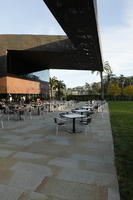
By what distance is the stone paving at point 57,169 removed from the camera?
3.03 m

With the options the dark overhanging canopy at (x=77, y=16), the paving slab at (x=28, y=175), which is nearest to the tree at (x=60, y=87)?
the dark overhanging canopy at (x=77, y=16)

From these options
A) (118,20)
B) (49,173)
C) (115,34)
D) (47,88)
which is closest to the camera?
(49,173)

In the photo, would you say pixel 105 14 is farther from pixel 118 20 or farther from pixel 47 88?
pixel 47 88

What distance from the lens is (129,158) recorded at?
4562 mm

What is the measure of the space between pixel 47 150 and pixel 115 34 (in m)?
14.6

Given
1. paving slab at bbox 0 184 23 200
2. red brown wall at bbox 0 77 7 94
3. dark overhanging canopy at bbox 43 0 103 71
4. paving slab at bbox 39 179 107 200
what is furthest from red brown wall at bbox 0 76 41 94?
paving slab at bbox 39 179 107 200

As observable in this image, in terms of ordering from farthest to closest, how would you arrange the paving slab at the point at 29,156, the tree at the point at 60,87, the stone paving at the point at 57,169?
the tree at the point at 60,87, the paving slab at the point at 29,156, the stone paving at the point at 57,169

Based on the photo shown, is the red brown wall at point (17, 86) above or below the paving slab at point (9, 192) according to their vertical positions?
above

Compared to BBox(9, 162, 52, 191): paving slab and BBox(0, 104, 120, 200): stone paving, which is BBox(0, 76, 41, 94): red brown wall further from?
BBox(9, 162, 52, 191): paving slab

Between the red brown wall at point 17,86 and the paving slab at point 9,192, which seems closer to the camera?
the paving slab at point 9,192

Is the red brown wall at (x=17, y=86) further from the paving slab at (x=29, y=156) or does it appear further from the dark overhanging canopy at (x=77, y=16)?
the paving slab at (x=29, y=156)

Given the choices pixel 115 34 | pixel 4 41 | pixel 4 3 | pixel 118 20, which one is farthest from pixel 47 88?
pixel 4 3

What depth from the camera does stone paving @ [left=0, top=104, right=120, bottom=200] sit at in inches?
119

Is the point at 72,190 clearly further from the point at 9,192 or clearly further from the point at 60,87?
the point at 60,87
